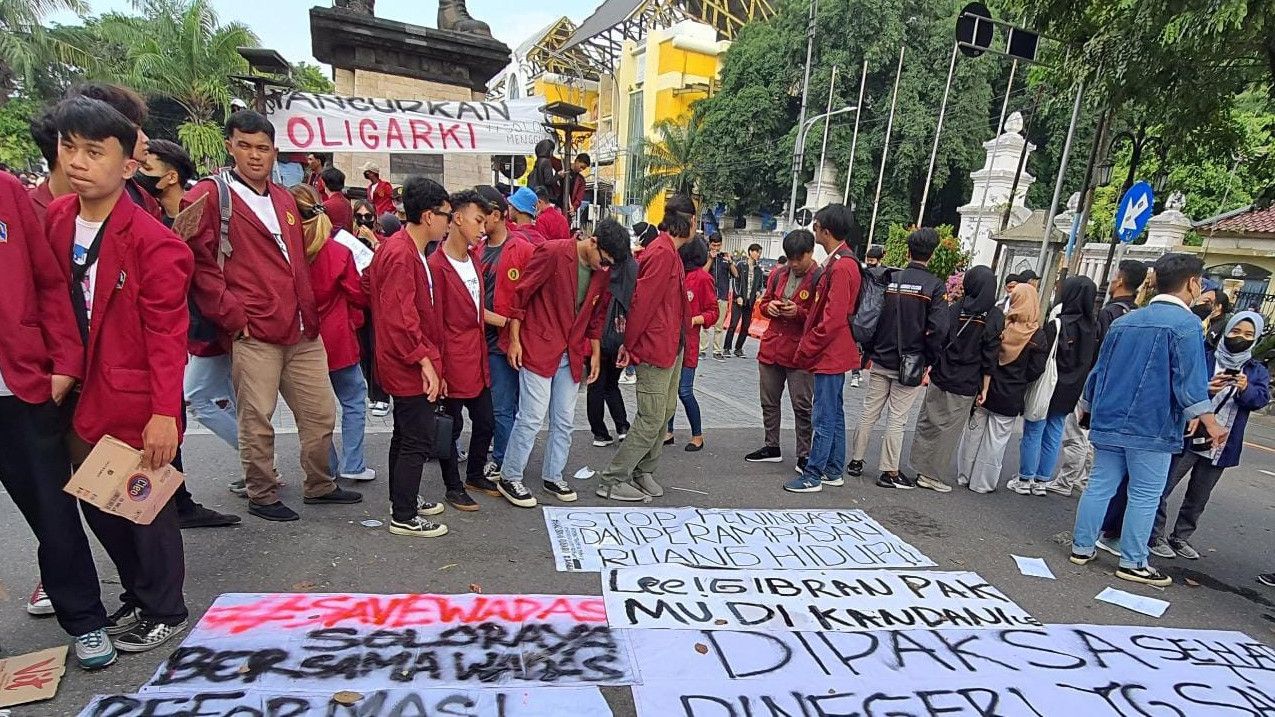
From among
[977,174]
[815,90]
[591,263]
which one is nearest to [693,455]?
→ [591,263]

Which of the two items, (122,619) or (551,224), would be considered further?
(551,224)

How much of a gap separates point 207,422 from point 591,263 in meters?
2.30

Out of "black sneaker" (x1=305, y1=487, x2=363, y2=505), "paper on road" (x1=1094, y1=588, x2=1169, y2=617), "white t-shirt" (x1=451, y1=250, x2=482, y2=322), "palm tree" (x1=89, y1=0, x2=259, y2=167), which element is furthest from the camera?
"palm tree" (x1=89, y1=0, x2=259, y2=167)

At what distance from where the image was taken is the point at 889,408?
202 inches

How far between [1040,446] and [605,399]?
343 cm

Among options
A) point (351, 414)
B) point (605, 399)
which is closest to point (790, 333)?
point (605, 399)

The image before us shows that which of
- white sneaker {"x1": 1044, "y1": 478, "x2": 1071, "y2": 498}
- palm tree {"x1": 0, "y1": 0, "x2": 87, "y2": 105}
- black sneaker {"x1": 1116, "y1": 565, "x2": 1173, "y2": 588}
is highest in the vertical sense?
palm tree {"x1": 0, "y1": 0, "x2": 87, "y2": 105}

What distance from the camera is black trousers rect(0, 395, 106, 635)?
2.30 metres

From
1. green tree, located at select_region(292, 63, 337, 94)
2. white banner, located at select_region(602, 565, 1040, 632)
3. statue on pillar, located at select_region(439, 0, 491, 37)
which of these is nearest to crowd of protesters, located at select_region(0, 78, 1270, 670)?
white banner, located at select_region(602, 565, 1040, 632)

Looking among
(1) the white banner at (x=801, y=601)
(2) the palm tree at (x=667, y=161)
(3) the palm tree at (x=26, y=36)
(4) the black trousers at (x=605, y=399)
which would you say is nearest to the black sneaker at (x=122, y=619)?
(1) the white banner at (x=801, y=601)

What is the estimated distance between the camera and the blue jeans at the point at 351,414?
4.22 meters

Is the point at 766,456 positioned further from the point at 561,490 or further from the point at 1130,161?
the point at 1130,161

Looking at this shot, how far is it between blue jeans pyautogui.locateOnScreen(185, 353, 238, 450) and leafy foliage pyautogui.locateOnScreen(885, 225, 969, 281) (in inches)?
644

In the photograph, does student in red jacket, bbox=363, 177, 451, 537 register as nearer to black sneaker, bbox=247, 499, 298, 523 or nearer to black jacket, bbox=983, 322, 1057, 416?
black sneaker, bbox=247, 499, 298, 523
